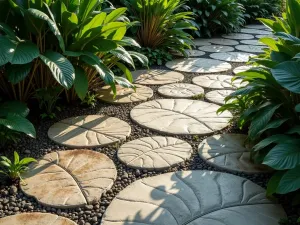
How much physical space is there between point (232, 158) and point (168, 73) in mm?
1767

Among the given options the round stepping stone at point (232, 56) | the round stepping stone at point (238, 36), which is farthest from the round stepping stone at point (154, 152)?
the round stepping stone at point (238, 36)

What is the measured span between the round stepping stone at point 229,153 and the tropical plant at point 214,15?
332 cm

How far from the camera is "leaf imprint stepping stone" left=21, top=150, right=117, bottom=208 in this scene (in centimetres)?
160

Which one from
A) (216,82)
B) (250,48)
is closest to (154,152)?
(216,82)

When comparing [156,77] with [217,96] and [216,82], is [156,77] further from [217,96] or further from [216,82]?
[217,96]

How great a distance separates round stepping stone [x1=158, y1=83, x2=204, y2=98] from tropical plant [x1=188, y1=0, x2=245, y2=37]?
228 centimetres

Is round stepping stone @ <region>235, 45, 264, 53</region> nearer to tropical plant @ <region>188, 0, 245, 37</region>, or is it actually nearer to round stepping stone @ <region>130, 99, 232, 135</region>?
tropical plant @ <region>188, 0, 245, 37</region>

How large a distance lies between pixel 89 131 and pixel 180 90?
109cm

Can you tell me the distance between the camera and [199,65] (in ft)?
12.7

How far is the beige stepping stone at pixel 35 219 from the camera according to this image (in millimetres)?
1434

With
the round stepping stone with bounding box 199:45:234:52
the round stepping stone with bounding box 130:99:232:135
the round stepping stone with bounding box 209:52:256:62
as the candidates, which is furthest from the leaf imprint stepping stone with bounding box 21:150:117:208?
the round stepping stone with bounding box 199:45:234:52

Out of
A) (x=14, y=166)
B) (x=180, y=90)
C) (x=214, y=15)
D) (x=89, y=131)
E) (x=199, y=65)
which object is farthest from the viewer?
(x=214, y=15)

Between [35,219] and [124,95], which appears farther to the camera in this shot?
[124,95]

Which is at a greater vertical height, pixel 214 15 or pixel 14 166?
pixel 214 15
